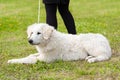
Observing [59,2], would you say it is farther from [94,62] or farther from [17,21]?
[17,21]

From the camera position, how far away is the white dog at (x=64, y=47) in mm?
7521

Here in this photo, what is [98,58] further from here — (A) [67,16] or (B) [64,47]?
(A) [67,16]

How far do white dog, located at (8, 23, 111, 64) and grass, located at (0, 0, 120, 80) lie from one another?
0.16m

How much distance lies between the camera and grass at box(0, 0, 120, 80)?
6824mm

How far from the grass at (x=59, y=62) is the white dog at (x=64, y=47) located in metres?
0.16

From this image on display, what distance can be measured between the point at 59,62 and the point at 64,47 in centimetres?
30

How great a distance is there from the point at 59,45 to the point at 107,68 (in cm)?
109

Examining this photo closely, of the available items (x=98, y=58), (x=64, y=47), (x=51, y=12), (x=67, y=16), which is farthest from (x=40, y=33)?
(x=67, y=16)

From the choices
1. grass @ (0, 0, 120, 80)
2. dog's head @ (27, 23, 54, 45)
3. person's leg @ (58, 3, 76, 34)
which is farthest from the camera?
person's leg @ (58, 3, 76, 34)

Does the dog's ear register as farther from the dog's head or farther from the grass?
the grass

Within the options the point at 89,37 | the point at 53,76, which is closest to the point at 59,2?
the point at 89,37

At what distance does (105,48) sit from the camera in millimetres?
7758

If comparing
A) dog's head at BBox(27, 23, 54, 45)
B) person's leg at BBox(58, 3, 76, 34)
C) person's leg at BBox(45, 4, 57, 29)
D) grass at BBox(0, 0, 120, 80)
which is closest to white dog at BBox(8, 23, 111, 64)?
dog's head at BBox(27, 23, 54, 45)

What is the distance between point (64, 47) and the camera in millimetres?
7754
